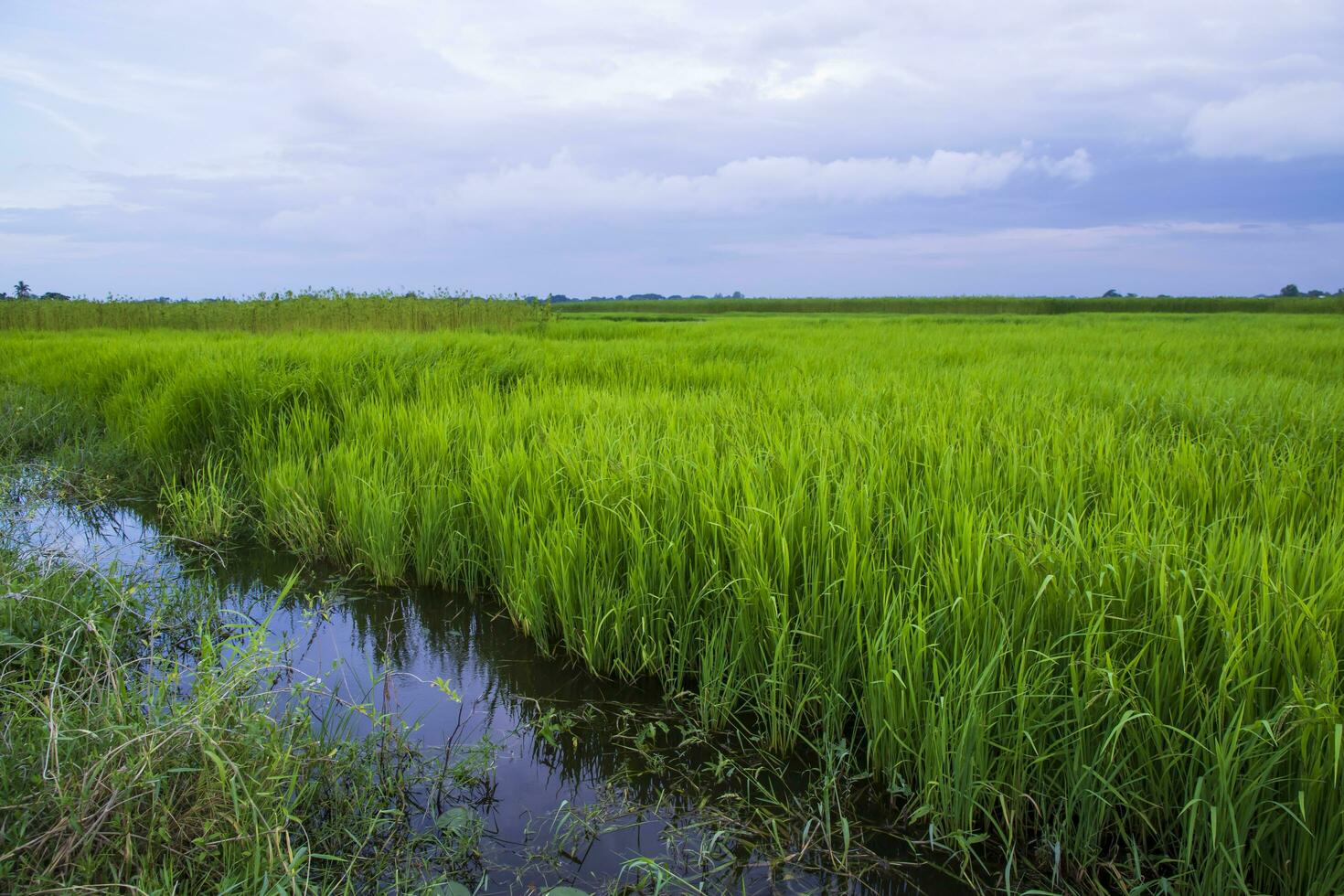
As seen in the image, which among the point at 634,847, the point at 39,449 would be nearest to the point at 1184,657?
the point at 634,847

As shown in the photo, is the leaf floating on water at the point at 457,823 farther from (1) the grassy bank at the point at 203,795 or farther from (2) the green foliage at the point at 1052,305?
(2) the green foliage at the point at 1052,305

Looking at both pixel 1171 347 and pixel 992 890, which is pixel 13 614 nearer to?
pixel 992 890

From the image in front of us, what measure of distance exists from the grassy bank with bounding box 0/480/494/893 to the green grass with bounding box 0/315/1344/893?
0.90m

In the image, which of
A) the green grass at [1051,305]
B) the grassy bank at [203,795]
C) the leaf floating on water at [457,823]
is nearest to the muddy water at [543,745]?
the leaf floating on water at [457,823]

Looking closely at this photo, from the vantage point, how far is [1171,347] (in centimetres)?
903

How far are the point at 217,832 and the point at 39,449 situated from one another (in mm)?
6117

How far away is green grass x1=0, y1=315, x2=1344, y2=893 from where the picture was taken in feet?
5.29

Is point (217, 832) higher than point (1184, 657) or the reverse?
the reverse

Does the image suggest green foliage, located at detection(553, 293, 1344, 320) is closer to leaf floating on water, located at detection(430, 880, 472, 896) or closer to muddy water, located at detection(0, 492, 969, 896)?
muddy water, located at detection(0, 492, 969, 896)

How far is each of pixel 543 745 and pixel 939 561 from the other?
53.3 inches

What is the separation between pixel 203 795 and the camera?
1490mm

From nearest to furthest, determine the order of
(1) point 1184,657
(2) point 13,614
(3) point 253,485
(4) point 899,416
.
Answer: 1. (1) point 1184,657
2. (2) point 13,614
3. (4) point 899,416
4. (3) point 253,485

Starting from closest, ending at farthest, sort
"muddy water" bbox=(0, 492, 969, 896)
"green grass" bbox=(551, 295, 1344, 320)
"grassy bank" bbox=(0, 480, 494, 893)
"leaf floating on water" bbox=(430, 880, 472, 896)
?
"grassy bank" bbox=(0, 480, 494, 893), "leaf floating on water" bbox=(430, 880, 472, 896), "muddy water" bbox=(0, 492, 969, 896), "green grass" bbox=(551, 295, 1344, 320)

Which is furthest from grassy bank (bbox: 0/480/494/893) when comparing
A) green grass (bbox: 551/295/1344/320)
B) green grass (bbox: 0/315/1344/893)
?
green grass (bbox: 551/295/1344/320)
